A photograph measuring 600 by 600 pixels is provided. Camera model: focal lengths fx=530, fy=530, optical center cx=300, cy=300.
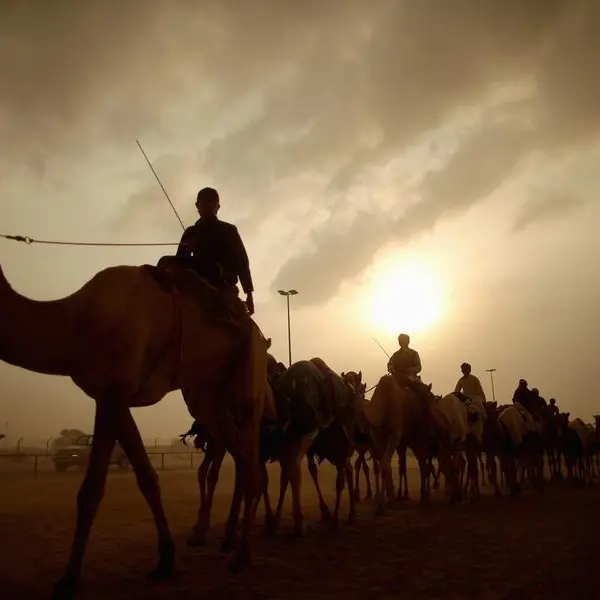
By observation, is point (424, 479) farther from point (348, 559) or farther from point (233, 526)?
point (233, 526)

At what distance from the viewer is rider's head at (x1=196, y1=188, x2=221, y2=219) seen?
249 inches

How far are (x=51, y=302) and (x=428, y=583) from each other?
14.2ft

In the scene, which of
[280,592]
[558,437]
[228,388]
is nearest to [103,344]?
[228,388]

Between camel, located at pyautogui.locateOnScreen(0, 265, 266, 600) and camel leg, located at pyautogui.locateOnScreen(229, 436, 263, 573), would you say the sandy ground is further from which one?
camel, located at pyautogui.locateOnScreen(0, 265, 266, 600)

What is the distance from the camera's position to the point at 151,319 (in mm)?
5023

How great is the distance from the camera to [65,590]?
411 cm

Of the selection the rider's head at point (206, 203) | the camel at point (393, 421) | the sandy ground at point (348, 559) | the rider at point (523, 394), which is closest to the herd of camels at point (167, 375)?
the sandy ground at point (348, 559)

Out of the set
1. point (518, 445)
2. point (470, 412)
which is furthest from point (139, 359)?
point (518, 445)

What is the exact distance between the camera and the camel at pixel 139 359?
448cm

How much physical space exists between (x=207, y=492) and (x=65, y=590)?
13.1 feet

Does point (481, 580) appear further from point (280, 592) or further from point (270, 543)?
point (270, 543)

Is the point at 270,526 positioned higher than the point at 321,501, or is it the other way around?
the point at 321,501

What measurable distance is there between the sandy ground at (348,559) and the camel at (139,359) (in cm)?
53

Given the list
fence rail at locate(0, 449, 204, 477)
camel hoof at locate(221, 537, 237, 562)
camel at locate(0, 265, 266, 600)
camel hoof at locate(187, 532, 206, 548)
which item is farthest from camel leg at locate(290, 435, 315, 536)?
fence rail at locate(0, 449, 204, 477)
